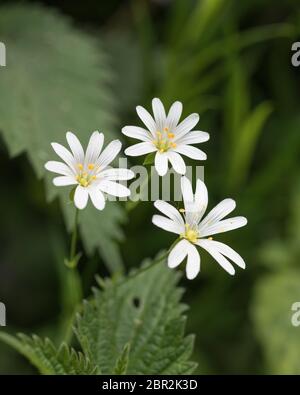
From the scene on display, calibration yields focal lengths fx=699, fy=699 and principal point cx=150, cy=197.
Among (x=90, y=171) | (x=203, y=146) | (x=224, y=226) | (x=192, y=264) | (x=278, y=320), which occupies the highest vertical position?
(x=203, y=146)

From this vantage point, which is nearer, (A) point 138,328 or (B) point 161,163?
(B) point 161,163

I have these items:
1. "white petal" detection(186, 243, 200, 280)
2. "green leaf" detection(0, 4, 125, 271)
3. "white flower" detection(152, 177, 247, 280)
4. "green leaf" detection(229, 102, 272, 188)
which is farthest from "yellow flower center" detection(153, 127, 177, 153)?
"green leaf" detection(229, 102, 272, 188)

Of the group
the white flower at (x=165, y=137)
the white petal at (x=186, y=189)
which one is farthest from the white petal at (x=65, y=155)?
the white petal at (x=186, y=189)

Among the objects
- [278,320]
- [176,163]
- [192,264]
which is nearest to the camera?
[192,264]

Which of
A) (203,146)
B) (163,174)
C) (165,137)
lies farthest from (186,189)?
(203,146)

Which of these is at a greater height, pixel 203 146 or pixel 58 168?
pixel 203 146

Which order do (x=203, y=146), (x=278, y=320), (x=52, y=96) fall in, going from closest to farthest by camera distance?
1. (x=52, y=96)
2. (x=278, y=320)
3. (x=203, y=146)

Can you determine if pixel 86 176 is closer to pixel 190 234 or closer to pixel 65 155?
pixel 65 155

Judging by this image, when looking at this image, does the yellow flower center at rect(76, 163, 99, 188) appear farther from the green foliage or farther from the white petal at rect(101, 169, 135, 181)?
the green foliage
